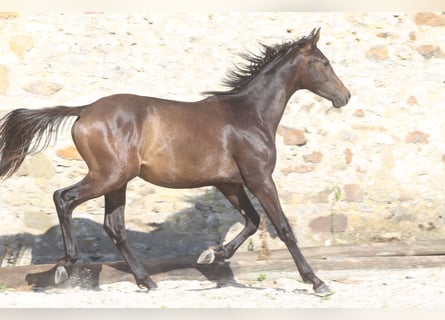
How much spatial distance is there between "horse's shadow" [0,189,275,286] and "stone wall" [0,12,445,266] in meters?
0.01

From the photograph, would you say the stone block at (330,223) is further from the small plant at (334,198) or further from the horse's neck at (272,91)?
the horse's neck at (272,91)

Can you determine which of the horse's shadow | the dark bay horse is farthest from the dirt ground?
the horse's shadow

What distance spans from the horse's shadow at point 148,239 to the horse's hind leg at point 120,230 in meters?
1.03

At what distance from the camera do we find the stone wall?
318 inches

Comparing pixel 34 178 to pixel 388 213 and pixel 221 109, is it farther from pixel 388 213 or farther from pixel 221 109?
pixel 388 213

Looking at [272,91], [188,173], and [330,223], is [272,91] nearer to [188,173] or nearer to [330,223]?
[188,173]

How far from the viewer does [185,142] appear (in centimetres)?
647

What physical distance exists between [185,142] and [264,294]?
141 cm

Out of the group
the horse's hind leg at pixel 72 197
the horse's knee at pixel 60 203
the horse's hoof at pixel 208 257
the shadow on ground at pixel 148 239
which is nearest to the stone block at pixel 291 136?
the shadow on ground at pixel 148 239

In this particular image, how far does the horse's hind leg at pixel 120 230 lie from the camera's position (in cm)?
662

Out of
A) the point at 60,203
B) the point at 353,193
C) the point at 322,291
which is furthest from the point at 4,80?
the point at 322,291

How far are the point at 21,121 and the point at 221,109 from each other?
1.64 metres

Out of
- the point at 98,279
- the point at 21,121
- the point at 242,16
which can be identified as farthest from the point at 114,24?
the point at 98,279

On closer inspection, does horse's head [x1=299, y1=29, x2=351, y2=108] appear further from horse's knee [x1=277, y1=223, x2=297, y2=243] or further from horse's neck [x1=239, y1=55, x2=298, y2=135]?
horse's knee [x1=277, y1=223, x2=297, y2=243]
